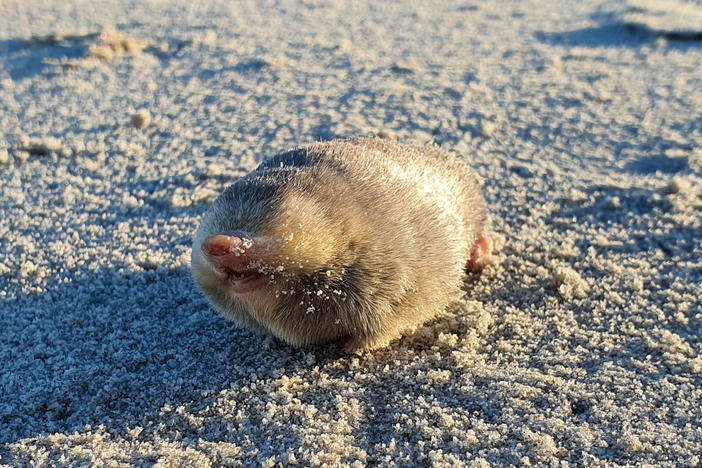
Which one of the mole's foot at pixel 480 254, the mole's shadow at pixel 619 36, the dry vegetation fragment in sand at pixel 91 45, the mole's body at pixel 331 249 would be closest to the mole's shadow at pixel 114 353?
the mole's body at pixel 331 249

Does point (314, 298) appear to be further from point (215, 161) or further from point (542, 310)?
point (215, 161)

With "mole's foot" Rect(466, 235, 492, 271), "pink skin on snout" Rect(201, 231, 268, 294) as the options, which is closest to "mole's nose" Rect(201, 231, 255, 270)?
"pink skin on snout" Rect(201, 231, 268, 294)

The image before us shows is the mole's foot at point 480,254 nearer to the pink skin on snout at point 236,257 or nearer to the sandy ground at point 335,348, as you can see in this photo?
the sandy ground at point 335,348

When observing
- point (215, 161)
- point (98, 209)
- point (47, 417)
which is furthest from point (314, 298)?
point (215, 161)

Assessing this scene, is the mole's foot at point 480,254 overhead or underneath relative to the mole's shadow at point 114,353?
overhead

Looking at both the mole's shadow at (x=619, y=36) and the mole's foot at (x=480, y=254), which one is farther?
the mole's shadow at (x=619, y=36)
